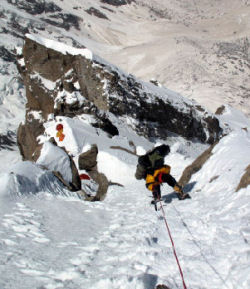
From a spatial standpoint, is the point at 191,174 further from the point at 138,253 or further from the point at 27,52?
the point at 27,52

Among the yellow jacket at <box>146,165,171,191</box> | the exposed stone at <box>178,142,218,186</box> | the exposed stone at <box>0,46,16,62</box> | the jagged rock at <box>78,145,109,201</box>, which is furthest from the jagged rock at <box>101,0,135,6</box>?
the yellow jacket at <box>146,165,171,191</box>

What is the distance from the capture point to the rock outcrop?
60.3ft

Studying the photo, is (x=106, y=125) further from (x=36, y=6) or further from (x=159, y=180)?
(x=36, y=6)

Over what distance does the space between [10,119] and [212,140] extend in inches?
861

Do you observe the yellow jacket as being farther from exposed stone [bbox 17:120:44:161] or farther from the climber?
exposed stone [bbox 17:120:44:161]

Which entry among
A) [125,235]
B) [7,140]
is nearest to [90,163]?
[125,235]

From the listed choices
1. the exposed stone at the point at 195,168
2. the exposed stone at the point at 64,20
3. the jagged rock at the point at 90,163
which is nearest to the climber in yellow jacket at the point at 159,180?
the exposed stone at the point at 195,168

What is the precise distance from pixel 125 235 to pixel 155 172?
2.37 metres

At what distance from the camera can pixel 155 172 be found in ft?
21.0

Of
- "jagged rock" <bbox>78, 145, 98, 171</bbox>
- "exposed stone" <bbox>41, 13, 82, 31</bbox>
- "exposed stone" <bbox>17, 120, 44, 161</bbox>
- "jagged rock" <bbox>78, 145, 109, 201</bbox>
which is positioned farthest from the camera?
Answer: "exposed stone" <bbox>41, 13, 82, 31</bbox>

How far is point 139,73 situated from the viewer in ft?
150

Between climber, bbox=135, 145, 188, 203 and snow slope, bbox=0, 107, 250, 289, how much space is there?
319mm

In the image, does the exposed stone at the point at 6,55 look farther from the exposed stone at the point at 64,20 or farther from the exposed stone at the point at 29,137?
the exposed stone at the point at 29,137

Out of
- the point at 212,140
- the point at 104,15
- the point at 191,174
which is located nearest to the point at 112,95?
the point at 212,140
